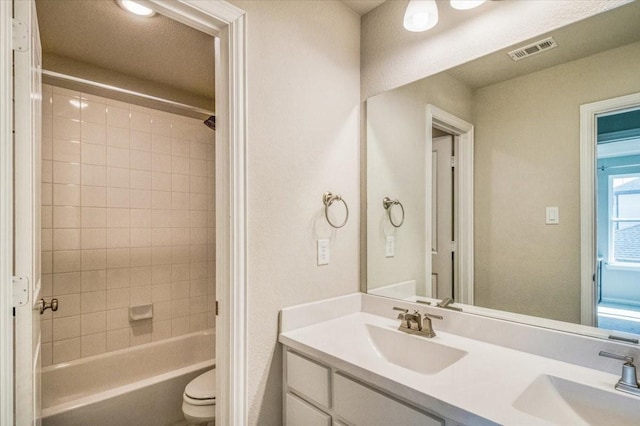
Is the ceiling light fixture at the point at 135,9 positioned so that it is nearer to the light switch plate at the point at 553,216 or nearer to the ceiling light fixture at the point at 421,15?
the ceiling light fixture at the point at 421,15

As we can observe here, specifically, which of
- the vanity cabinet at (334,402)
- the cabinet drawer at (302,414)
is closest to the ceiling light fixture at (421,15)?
the vanity cabinet at (334,402)

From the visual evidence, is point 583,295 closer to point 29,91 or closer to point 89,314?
point 29,91

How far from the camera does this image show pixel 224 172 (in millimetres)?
1286

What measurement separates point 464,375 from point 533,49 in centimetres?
122

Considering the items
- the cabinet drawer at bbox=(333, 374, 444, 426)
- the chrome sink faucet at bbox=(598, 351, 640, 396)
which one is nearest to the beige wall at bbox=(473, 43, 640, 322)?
the chrome sink faucet at bbox=(598, 351, 640, 396)

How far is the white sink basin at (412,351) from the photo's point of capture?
124 centimetres

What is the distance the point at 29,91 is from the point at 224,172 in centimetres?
61

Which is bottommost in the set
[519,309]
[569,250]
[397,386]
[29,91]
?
[397,386]

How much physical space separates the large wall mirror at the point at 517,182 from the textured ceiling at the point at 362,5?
0.48m

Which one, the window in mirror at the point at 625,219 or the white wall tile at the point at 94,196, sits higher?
the white wall tile at the point at 94,196

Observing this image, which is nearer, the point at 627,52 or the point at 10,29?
the point at 10,29

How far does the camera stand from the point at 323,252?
1587mm

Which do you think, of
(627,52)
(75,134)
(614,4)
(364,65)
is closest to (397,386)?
(627,52)

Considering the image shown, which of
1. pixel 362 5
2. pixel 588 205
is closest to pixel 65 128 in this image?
pixel 362 5
